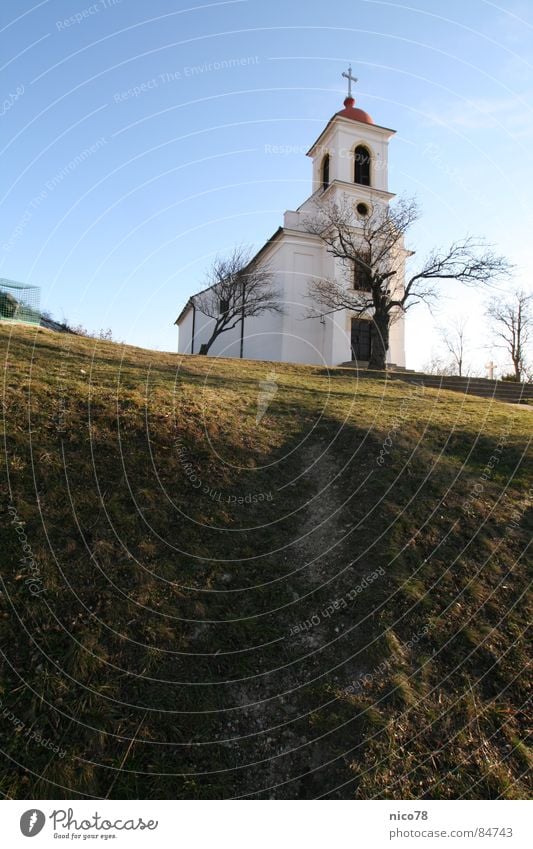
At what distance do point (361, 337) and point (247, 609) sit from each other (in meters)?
28.5

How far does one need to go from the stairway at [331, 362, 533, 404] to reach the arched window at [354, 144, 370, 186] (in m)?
19.8

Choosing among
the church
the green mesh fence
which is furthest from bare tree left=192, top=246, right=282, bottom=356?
the green mesh fence

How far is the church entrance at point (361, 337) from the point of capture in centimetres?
3156

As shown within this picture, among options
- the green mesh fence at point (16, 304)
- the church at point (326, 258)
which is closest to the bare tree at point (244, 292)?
the church at point (326, 258)

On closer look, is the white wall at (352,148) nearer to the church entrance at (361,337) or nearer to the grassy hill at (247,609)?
the church entrance at (361,337)

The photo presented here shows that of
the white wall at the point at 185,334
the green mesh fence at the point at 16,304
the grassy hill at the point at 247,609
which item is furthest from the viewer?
the white wall at the point at 185,334

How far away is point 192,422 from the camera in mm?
8570

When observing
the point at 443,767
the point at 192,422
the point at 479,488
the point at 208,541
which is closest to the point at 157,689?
the point at 208,541

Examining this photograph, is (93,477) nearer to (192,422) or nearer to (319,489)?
(192,422)

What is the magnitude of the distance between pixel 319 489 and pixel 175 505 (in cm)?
244

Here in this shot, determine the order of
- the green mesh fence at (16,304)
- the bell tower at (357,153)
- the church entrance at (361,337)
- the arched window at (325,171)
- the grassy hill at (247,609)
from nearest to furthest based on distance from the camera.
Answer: the grassy hill at (247,609) < the green mesh fence at (16,304) < the church entrance at (361,337) < the bell tower at (357,153) < the arched window at (325,171)

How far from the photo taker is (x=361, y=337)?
31828 mm

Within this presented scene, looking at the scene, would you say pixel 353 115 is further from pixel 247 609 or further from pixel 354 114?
pixel 247 609

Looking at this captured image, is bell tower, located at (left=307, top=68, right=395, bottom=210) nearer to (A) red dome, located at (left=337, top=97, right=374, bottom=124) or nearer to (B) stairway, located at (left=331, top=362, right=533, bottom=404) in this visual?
(A) red dome, located at (left=337, top=97, right=374, bottom=124)
